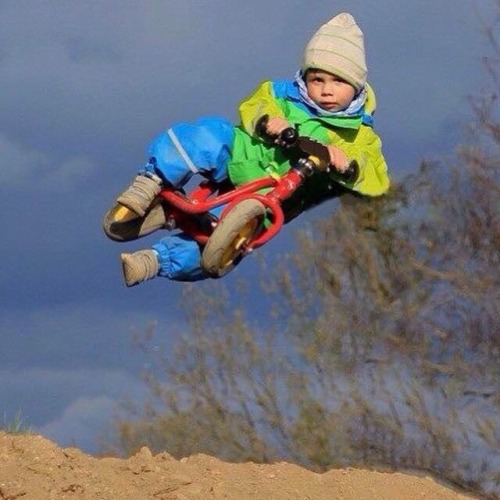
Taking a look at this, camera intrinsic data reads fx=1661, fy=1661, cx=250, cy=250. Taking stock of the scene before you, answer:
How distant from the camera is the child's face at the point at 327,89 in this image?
796 centimetres

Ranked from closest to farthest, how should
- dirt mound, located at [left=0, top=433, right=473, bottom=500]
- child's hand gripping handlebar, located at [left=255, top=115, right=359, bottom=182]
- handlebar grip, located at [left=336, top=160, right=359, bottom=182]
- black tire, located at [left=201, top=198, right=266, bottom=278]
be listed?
dirt mound, located at [left=0, top=433, right=473, bottom=500] < black tire, located at [left=201, top=198, right=266, bottom=278] < child's hand gripping handlebar, located at [left=255, top=115, right=359, bottom=182] < handlebar grip, located at [left=336, top=160, right=359, bottom=182]

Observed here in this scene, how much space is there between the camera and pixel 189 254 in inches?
319

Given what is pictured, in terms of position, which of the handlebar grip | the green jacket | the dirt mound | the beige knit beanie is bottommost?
the dirt mound

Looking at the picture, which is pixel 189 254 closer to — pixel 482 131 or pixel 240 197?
pixel 240 197

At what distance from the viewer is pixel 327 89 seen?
26.1 ft

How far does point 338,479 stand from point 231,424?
10207 mm

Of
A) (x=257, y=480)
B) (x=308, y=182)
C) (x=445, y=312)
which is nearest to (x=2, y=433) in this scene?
(x=257, y=480)

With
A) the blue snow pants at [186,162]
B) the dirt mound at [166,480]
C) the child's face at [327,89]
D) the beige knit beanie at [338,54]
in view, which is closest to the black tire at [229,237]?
the blue snow pants at [186,162]

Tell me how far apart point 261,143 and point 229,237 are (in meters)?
0.63

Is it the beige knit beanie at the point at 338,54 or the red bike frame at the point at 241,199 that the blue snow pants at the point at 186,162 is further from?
the beige knit beanie at the point at 338,54

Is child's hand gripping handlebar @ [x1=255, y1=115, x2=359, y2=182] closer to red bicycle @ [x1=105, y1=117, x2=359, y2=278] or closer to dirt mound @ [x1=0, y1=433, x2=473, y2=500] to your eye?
red bicycle @ [x1=105, y1=117, x2=359, y2=278]

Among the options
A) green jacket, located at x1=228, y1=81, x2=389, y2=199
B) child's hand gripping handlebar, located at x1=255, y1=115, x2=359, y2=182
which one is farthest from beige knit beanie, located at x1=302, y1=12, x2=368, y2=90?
child's hand gripping handlebar, located at x1=255, y1=115, x2=359, y2=182

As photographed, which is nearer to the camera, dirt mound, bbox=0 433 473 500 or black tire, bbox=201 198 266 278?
dirt mound, bbox=0 433 473 500

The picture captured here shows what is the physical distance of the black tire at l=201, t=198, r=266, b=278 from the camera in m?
7.58
